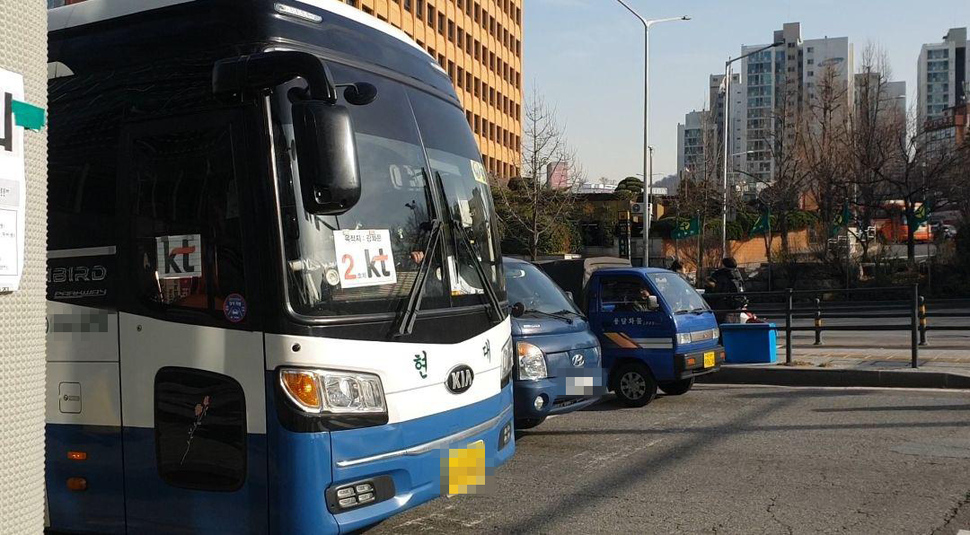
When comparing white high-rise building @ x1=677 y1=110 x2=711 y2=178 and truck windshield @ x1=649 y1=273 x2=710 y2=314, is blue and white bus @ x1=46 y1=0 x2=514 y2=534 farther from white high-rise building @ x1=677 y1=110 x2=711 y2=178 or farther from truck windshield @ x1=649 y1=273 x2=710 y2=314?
white high-rise building @ x1=677 y1=110 x2=711 y2=178

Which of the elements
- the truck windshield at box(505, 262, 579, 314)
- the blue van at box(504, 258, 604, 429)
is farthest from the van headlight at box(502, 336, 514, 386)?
the truck windshield at box(505, 262, 579, 314)

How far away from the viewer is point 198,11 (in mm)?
4926

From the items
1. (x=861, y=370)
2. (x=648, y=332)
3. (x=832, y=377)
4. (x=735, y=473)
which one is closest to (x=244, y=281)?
(x=735, y=473)

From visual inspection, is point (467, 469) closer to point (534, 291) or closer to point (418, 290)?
point (418, 290)

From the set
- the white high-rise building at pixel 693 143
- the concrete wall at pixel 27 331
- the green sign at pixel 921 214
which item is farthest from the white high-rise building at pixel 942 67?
the concrete wall at pixel 27 331

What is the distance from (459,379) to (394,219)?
992 mm

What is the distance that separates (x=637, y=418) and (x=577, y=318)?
5.07 feet

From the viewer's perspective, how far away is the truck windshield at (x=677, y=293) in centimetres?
1159

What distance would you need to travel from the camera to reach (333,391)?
15.0 feet

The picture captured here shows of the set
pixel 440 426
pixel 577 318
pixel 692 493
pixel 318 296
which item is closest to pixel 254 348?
pixel 318 296

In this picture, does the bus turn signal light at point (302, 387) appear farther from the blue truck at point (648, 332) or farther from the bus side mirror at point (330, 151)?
the blue truck at point (648, 332)

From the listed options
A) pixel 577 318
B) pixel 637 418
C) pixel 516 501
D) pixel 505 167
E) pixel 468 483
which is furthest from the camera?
pixel 505 167

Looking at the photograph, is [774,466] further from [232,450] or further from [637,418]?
[232,450]

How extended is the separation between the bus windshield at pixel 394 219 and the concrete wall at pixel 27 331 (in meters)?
1.70
